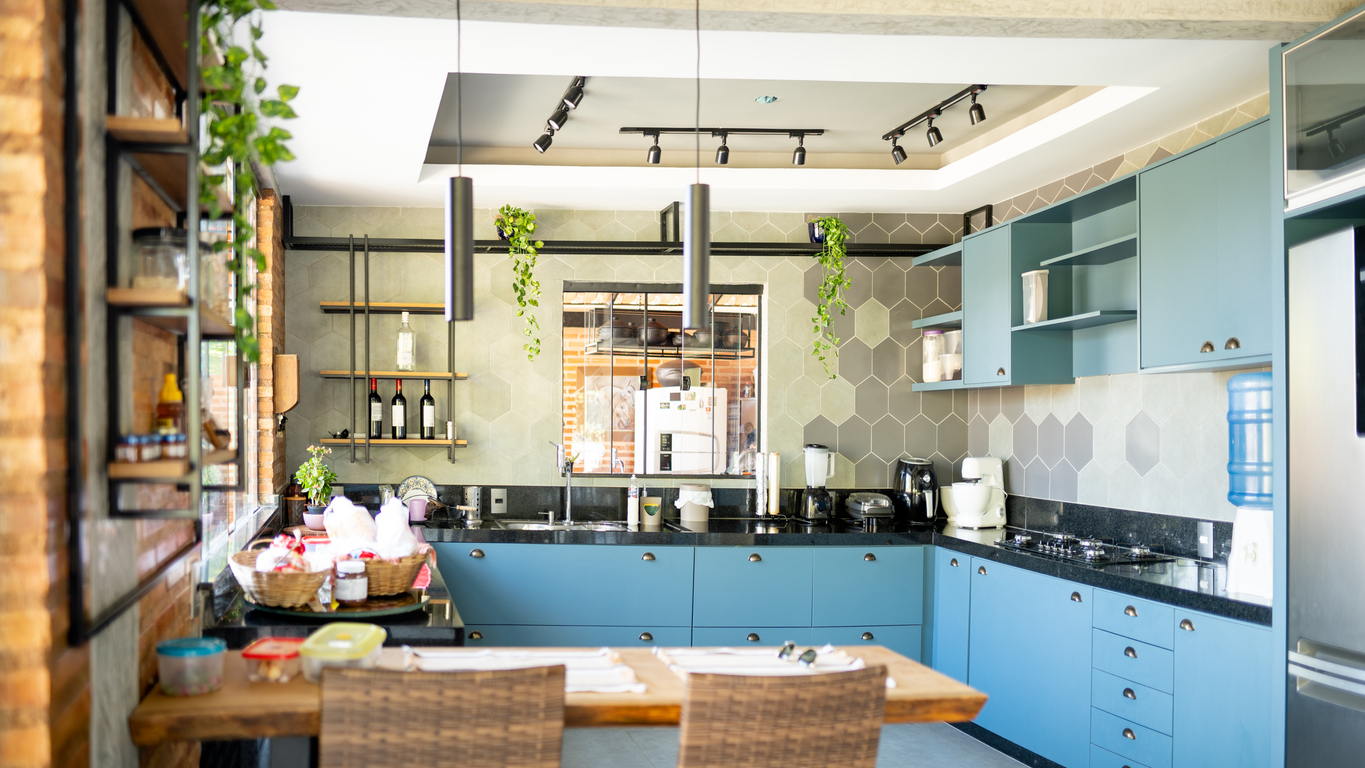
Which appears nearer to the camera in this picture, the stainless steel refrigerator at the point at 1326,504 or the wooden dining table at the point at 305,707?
the wooden dining table at the point at 305,707

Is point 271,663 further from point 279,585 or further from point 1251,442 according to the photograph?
point 1251,442

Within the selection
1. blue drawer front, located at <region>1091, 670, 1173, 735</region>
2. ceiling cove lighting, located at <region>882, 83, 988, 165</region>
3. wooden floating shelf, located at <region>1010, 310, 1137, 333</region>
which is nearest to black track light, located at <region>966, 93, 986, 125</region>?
ceiling cove lighting, located at <region>882, 83, 988, 165</region>

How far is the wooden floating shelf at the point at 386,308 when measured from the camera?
16.3ft

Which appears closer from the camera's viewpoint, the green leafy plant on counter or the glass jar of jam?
the glass jar of jam

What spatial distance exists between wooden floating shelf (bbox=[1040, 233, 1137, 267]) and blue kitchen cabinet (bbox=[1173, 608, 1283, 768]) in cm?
135

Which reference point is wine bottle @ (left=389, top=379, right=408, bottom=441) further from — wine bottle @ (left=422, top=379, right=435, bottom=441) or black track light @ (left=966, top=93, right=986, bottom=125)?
black track light @ (left=966, top=93, right=986, bottom=125)

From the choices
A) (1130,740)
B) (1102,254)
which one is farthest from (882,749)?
(1102,254)

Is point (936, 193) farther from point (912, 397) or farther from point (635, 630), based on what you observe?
point (635, 630)

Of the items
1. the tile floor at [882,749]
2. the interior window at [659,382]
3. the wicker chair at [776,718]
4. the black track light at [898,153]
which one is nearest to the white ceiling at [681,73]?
the black track light at [898,153]

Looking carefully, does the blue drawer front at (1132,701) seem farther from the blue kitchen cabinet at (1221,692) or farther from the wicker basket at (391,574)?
the wicker basket at (391,574)

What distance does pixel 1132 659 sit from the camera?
11.1ft

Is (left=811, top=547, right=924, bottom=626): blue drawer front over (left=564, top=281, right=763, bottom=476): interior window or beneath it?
beneath

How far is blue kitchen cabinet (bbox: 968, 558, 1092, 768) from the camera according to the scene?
12.0 ft

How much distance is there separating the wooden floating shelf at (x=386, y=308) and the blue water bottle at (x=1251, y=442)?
11.5 feet
